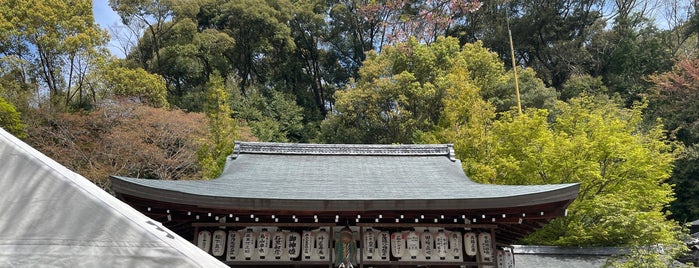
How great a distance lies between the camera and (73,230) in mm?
1410

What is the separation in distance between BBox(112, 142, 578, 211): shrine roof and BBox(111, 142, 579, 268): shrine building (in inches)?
0.7

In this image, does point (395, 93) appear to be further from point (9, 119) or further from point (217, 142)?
point (9, 119)

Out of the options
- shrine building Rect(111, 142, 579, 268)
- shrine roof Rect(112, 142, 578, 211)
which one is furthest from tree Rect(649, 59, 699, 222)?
shrine building Rect(111, 142, 579, 268)

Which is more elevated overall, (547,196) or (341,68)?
(341,68)

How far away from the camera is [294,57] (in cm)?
3142

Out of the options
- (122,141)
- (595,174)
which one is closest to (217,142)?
(122,141)

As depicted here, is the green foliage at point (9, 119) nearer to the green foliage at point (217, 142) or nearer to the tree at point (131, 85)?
the tree at point (131, 85)

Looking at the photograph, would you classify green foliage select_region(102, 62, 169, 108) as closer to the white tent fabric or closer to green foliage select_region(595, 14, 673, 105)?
the white tent fabric

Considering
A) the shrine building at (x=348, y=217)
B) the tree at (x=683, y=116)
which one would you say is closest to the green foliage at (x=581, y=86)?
the tree at (x=683, y=116)

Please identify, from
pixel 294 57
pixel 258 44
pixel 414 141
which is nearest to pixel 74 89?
pixel 258 44

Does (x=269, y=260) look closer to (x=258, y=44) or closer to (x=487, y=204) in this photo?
(x=487, y=204)

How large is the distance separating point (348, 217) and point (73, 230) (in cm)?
571

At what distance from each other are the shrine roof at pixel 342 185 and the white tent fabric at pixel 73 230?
4815 millimetres

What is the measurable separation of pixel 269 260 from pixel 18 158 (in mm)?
5730
